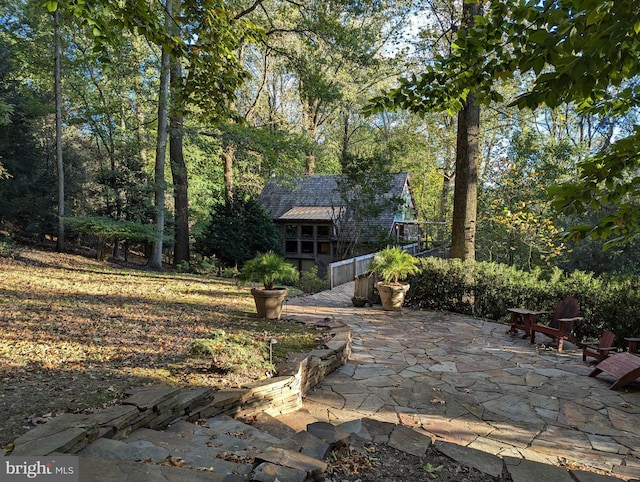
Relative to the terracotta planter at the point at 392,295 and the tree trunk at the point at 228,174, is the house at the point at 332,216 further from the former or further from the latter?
the terracotta planter at the point at 392,295

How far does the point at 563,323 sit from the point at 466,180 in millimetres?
4143

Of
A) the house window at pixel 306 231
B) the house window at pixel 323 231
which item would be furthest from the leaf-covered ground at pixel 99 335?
the house window at pixel 306 231

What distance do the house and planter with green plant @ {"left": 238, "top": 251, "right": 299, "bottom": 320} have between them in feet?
29.7

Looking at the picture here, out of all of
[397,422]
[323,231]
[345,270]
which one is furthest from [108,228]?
[323,231]

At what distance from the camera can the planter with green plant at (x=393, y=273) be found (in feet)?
28.3

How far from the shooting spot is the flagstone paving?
131 inches

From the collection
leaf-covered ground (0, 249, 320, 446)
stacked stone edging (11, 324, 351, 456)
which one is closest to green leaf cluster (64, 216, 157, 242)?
leaf-covered ground (0, 249, 320, 446)

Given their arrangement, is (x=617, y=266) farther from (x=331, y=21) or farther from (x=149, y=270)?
(x=149, y=270)

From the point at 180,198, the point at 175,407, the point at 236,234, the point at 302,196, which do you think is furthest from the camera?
the point at 302,196

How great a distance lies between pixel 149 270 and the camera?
1281cm

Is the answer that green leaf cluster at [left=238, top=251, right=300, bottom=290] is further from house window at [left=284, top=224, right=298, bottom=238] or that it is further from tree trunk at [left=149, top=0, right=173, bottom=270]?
house window at [left=284, top=224, right=298, bottom=238]

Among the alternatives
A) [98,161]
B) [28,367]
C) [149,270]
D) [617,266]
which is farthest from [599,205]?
[98,161]

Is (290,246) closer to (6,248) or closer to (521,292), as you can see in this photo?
(6,248)

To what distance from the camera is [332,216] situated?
64.2 feet
